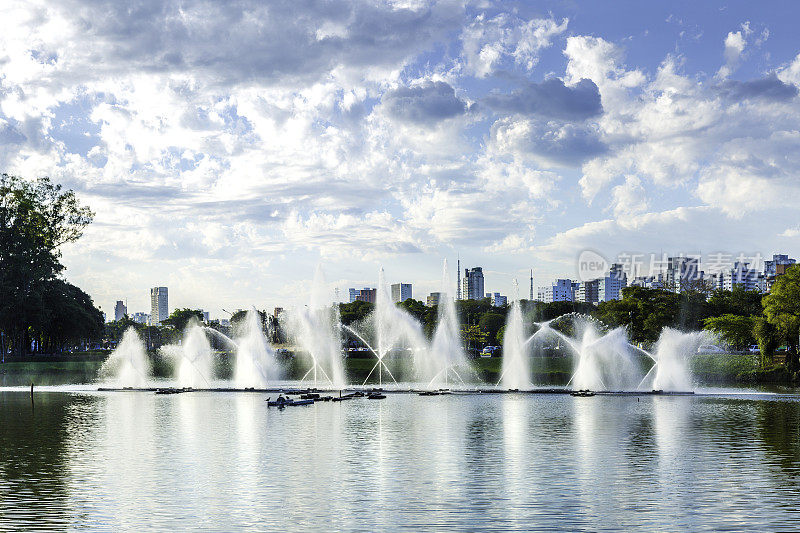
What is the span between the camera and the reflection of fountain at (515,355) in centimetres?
9938

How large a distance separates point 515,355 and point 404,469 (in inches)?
2697

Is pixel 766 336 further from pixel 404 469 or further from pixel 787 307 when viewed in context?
pixel 404 469

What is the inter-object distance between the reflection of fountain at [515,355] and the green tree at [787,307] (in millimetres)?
31948

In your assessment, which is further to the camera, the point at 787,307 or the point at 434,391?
the point at 787,307

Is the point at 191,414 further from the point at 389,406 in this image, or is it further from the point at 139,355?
the point at 139,355

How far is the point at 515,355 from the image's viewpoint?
105438 millimetres

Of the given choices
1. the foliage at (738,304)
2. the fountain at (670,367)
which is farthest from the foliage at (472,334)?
the fountain at (670,367)

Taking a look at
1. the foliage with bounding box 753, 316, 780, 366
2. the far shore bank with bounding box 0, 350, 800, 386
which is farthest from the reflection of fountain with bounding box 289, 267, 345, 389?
the foliage with bounding box 753, 316, 780, 366

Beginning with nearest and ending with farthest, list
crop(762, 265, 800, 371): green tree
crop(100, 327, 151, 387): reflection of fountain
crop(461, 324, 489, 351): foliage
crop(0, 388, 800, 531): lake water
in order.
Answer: crop(0, 388, 800, 531): lake water < crop(762, 265, 800, 371): green tree < crop(100, 327, 151, 387): reflection of fountain < crop(461, 324, 489, 351): foliage

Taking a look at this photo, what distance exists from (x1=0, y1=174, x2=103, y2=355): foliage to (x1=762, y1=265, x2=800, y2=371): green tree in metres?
109

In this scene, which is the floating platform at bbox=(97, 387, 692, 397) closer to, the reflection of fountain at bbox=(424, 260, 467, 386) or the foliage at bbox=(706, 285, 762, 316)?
the reflection of fountain at bbox=(424, 260, 467, 386)

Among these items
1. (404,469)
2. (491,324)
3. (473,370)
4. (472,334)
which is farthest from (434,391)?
(491,324)

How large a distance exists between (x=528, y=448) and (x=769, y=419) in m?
24.6

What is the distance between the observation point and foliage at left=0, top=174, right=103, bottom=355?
132m
